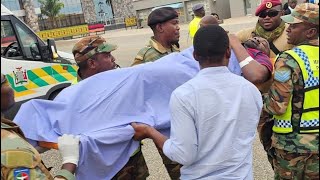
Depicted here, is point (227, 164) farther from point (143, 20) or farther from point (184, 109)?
point (143, 20)

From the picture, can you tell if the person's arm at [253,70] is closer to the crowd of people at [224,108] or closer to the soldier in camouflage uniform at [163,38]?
the crowd of people at [224,108]

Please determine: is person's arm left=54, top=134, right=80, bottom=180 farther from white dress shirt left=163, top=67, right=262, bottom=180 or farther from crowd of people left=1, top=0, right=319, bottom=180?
white dress shirt left=163, top=67, right=262, bottom=180

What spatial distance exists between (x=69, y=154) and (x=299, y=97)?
1.24 metres

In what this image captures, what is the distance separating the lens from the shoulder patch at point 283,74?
214 cm

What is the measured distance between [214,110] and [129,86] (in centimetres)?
69

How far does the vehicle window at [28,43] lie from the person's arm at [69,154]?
492cm

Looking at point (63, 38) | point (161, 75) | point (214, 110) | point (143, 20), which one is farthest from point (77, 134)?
point (143, 20)

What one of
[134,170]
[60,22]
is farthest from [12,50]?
[60,22]

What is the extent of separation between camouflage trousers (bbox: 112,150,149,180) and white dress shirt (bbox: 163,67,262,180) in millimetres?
861

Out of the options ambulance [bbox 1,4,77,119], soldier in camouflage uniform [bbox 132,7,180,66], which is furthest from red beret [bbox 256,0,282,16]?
ambulance [bbox 1,4,77,119]

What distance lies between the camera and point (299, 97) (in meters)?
2.18

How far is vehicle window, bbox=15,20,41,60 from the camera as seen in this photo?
648cm

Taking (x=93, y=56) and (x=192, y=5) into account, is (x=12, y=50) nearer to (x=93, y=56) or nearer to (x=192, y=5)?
(x=93, y=56)

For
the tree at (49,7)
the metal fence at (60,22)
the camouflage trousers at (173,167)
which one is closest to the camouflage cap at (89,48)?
the camouflage trousers at (173,167)
